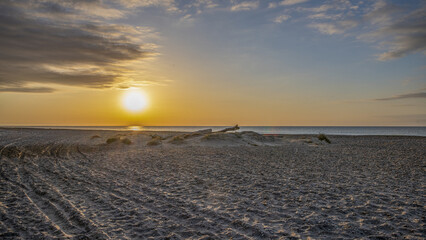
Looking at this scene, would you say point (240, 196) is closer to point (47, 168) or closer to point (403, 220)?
point (403, 220)

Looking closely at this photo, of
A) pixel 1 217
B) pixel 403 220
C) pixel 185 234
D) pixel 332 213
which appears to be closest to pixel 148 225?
pixel 185 234

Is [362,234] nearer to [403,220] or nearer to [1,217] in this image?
[403,220]

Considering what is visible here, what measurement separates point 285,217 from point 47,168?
1111cm

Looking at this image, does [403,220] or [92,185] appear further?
[92,185]

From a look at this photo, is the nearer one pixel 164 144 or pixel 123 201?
pixel 123 201

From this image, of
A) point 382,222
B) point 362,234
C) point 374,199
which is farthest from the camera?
point 374,199

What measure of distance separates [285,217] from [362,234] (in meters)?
1.47

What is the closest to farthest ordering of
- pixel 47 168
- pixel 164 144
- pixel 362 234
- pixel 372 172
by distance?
pixel 362 234, pixel 372 172, pixel 47 168, pixel 164 144

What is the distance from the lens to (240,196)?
746 centimetres

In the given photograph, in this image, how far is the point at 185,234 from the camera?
5.00 metres

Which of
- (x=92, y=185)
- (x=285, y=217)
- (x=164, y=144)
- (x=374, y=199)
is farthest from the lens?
(x=164, y=144)

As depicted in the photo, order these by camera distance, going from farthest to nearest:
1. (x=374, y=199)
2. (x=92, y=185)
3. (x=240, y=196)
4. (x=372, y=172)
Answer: (x=372, y=172), (x=92, y=185), (x=240, y=196), (x=374, y=199)

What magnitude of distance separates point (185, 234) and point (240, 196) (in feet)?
9.12

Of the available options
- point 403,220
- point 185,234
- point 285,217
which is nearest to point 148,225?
point 185,234
